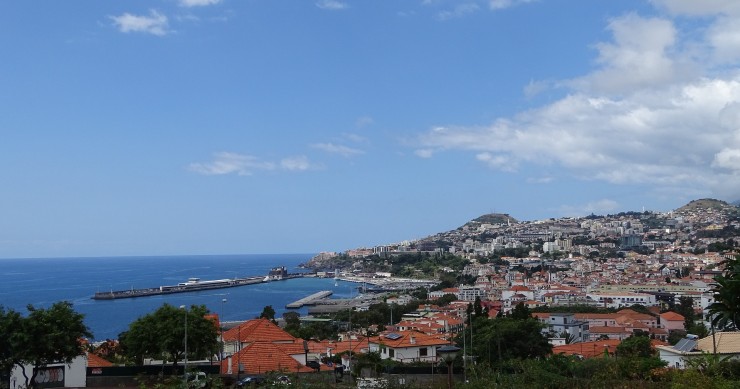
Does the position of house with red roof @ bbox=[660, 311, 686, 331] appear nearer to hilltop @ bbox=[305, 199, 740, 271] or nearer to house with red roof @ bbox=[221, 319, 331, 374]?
house with red roof @ bbox=[221, 319, 331, 374]

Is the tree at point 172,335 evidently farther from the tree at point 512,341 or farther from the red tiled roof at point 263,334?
the tree at point 512,341

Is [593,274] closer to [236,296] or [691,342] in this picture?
[236,296]

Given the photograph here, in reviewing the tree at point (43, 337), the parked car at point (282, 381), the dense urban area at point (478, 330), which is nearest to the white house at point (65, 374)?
the dense urban area at point (478, 330)

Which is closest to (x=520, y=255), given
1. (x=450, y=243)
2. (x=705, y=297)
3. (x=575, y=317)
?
(x=450, y=243)

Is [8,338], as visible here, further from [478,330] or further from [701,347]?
[701,347]

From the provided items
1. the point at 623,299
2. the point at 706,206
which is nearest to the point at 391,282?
the point at 623,299

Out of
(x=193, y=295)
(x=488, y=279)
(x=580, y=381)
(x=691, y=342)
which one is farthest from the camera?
(x=488, y=279)
